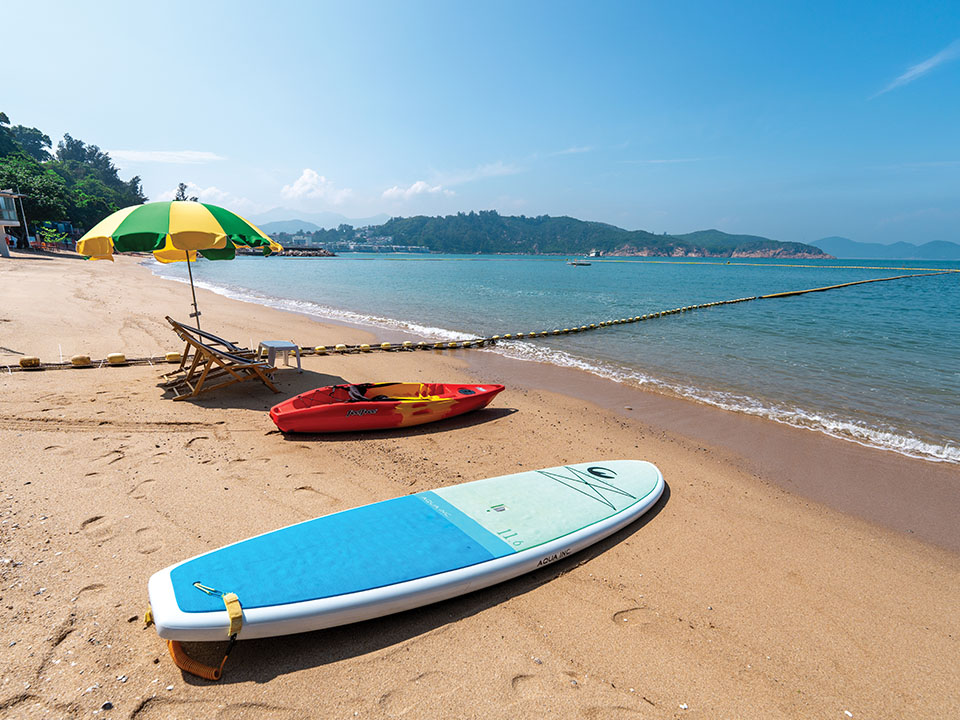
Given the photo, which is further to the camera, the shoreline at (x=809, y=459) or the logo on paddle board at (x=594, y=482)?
the shoreline at (x=809, y=459)

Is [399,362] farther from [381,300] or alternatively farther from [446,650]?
[381,300]

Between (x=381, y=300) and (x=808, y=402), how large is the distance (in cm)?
2061

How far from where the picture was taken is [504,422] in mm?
6883

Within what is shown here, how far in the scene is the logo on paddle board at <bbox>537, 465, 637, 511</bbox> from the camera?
436 cm

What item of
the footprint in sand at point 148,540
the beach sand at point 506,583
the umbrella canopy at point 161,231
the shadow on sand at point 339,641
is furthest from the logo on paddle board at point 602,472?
the umbrella canopy at point 161,231

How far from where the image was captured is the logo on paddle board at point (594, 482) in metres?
4.36

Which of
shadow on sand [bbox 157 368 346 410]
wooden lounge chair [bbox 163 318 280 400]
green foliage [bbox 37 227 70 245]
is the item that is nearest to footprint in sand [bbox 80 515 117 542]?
shadow on sand [bbox 157 368 346 410]

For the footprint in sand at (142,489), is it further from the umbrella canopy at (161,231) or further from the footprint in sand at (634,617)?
the footprint in sand at (634,617)

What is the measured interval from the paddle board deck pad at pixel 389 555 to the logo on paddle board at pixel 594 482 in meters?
0.02

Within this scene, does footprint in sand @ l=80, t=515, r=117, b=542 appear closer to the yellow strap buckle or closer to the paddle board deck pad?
the paddle board deck pad

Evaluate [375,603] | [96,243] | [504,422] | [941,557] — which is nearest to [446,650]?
[375,603]

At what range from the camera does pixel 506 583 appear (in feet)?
11.0

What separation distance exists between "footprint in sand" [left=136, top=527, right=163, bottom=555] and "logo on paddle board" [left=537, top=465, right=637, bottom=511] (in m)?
3.46

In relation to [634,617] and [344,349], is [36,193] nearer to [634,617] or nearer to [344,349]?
[344,349]
